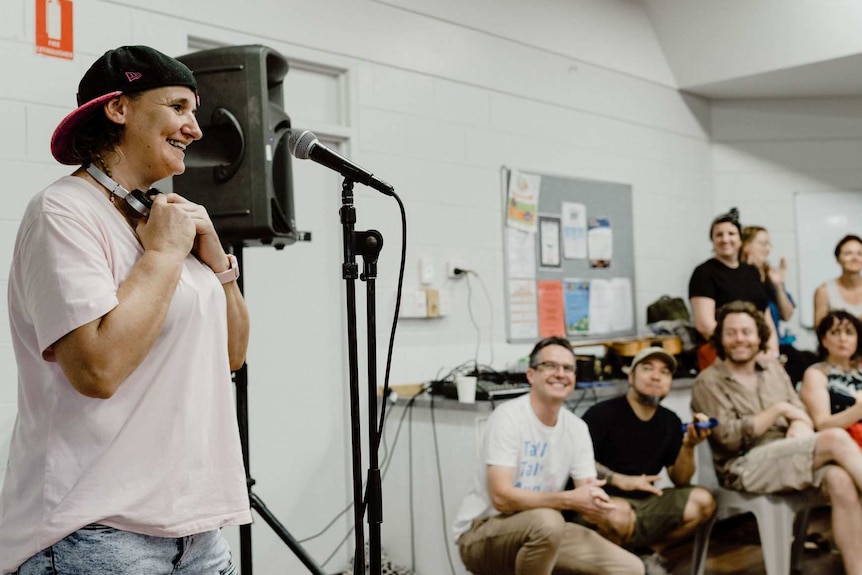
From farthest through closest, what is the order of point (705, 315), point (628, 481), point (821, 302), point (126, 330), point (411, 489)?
point (821, 302), point (705, 315), point (411, 489), point (628, 481), point (126, 330)

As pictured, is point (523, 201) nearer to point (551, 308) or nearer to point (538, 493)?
point (551, 308)

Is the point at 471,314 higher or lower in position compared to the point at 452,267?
lower

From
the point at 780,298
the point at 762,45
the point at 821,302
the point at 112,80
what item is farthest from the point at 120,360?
the point at 762,45

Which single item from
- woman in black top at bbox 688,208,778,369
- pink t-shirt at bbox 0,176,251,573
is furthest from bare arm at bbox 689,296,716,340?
pink t-shirt at bbox 0,176,251,573

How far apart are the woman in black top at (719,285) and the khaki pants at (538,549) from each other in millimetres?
1727

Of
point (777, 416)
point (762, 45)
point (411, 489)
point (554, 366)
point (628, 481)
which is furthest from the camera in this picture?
point (762, 45)

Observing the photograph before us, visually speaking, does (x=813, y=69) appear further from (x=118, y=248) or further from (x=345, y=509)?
(x=118, y=248)

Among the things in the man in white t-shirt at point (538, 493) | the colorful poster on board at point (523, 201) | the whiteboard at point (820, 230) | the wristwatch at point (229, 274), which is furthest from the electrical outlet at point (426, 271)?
Answer: the whiteboard at point (820, 230)

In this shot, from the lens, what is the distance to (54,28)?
2.69 meters

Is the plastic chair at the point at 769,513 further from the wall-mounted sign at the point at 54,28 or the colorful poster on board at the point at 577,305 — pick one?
the wall-mounted sign at the point at 54,28

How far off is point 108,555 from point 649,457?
7.68 feet

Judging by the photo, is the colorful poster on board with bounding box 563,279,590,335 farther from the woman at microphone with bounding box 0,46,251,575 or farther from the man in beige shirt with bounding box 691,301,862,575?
the woman at microphone with bounding box 0,46,251,575

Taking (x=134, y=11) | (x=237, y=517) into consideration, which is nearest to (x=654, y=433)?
(x=237, y=517)

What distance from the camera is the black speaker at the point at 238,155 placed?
2.26m
